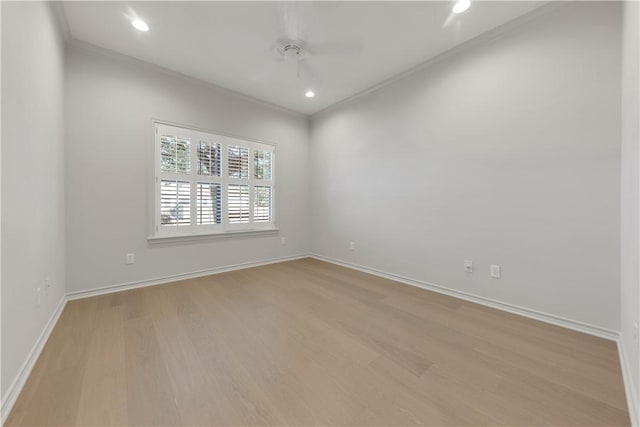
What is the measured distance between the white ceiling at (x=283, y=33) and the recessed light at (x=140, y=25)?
0.16ft

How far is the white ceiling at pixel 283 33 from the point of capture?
2.10m

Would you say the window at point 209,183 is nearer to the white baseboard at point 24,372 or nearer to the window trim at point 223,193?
the window trim at point 223,193

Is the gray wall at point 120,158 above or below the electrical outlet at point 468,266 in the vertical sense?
above

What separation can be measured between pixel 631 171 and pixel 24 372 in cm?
366

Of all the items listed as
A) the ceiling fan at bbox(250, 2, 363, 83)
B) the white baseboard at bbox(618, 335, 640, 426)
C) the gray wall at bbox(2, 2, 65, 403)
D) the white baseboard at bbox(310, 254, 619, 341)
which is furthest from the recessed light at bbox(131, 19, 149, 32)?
the white baseboard at bbox(618, 335, 640, 426)

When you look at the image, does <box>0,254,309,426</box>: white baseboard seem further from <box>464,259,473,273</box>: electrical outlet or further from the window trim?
<box>464,259,473,273</box>: electrical outlet

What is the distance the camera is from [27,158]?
1.48m

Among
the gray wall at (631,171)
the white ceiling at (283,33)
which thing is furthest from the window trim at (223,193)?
the gray wall at (631,171)

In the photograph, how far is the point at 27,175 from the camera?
4.84ft

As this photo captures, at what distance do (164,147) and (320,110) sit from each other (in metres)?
2.60

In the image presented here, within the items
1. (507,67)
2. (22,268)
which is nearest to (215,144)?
(22,268)

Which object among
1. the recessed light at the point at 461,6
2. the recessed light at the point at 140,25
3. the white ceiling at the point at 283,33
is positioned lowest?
the recessed light at the point at 461,6

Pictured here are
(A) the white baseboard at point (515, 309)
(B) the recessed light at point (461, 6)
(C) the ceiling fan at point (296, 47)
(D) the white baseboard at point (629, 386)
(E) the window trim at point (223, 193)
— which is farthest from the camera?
(E) the window trim at point (223, 193)

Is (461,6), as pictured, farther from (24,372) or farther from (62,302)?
(62,302)
